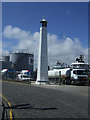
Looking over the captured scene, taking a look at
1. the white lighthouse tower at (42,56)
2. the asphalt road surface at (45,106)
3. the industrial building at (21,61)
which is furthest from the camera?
the industrial building at (21,61)

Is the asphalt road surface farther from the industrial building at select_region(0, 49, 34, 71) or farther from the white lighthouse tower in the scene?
the industrial building at select_region(0, 49, 34, 71)

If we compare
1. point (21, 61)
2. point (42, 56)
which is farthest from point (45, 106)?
point (21, 61)

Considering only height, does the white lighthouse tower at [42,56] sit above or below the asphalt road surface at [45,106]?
above

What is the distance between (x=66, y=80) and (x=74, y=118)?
28412 mm

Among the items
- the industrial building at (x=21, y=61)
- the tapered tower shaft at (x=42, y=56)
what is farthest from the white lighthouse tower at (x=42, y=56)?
the industrial building at (x=21, y=61)

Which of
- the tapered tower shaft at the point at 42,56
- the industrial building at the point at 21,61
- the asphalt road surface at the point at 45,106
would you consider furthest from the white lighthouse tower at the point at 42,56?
the industrial building at the point at 21,61

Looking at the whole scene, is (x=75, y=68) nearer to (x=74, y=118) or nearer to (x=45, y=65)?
(x=45, y=65)

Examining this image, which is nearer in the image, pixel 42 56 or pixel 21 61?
pixel 42 56

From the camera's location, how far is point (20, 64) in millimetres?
80875

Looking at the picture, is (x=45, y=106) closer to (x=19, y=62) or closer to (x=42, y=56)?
(x=42, y=56)

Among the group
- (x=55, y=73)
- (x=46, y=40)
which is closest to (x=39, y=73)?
(x=55, y=73)

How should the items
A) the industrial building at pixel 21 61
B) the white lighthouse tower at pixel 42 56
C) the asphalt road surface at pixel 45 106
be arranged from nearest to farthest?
the asphalt road surface at pixel 45 106, the white lighthouse tower at pixel 42 56, the industrial building at pixel 21 61

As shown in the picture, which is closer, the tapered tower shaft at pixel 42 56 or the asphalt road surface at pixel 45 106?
the asphalt road surface at pixel 45 106

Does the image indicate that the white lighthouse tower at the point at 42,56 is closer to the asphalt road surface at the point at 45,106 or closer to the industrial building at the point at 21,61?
the asphalt road surface at the point at 45,106
